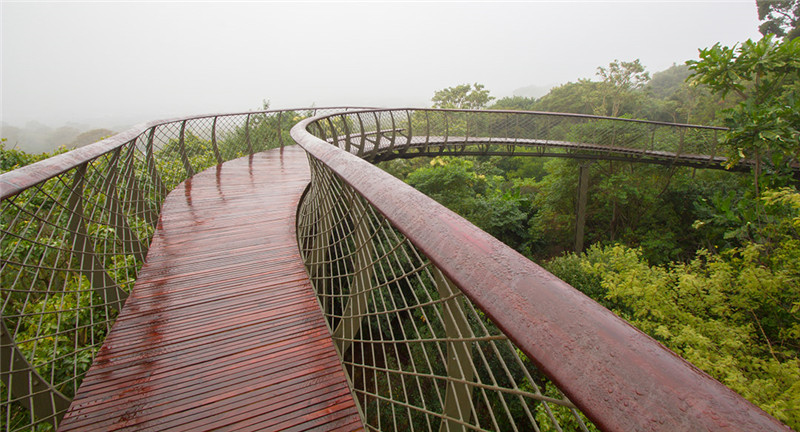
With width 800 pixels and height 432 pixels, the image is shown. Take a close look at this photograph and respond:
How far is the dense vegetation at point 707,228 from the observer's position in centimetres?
544

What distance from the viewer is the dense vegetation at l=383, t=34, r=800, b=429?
17.9 ft

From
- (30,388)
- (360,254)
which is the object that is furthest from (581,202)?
(30,388)

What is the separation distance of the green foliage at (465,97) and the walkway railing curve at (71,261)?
111 ft

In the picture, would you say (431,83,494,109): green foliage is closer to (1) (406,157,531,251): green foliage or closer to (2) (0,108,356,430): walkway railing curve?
(1) (406,157,531,251): green foliage

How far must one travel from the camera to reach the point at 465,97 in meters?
37.4

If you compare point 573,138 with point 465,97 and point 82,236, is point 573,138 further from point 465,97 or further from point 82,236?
point 465,97

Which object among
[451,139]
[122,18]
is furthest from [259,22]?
[451,139]

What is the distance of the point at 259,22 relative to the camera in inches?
7136

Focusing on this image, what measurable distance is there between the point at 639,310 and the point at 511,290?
25.9 ft

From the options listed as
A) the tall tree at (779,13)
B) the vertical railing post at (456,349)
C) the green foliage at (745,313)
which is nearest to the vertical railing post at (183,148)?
the vertical railing post at (456,349)

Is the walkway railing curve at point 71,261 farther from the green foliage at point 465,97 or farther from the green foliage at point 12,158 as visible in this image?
the green foliage at point 465,97

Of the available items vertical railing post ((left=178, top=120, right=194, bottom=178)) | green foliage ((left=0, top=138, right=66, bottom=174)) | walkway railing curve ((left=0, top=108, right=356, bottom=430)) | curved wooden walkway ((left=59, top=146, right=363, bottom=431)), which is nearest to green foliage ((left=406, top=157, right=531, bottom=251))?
walkway railing curve ((left=0, top=108, right=356, bottom=430))

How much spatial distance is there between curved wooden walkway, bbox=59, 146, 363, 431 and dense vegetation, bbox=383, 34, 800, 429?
4825mm

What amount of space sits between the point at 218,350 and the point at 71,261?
2.98 meters
